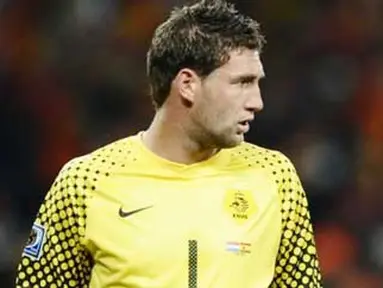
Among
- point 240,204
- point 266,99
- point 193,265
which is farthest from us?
point 266,99

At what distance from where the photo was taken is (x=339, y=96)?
6.60m

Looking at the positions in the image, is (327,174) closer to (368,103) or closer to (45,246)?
(368,103)

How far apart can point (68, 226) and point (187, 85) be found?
1.58 feet

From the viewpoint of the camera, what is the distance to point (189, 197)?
11.7ft

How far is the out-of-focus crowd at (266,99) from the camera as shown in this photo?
20.6ft

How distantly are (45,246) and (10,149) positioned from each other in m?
2.72

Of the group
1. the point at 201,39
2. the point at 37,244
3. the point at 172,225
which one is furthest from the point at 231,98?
the point at 37,244

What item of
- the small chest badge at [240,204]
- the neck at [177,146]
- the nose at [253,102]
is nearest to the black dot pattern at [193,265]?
the small chest badge at [240,204]

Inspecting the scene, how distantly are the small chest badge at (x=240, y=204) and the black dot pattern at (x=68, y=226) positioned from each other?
29 cm

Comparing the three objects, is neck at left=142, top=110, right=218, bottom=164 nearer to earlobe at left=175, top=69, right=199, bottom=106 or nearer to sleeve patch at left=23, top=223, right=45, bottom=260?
earlobe at left=175, top=69, right=199, bottom=106

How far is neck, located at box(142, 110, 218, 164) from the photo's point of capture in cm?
363

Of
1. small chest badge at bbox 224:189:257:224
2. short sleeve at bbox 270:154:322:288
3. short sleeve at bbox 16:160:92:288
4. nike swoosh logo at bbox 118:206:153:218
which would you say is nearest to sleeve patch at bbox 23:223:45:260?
short sleeve at bbox 16:160:92:288

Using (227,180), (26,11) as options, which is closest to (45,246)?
(227,180)

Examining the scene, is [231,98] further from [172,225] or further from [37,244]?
[37,244]
